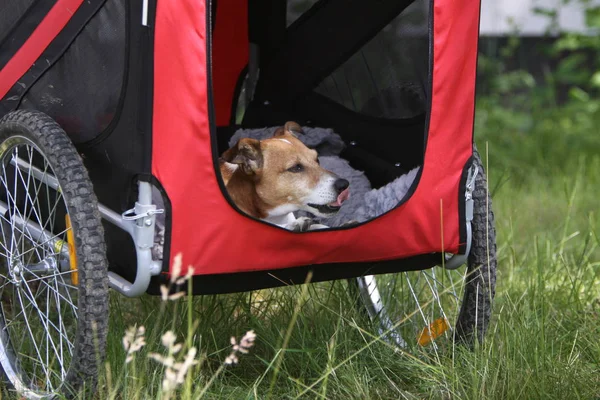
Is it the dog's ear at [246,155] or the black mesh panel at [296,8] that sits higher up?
the black mesh panel at [296,8]

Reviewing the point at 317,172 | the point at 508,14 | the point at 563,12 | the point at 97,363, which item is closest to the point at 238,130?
the point at 317,172

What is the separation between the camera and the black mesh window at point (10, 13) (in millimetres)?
2471

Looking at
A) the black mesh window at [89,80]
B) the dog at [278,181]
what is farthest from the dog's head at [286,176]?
the black mesh window at [89,80]

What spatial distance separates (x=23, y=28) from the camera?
245cm

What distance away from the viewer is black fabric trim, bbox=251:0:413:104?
3006 millimetres

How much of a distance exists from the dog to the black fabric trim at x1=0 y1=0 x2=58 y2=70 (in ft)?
2.50

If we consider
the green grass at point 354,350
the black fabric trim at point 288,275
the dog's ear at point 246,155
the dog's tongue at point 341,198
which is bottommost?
the green grass at point 354,350

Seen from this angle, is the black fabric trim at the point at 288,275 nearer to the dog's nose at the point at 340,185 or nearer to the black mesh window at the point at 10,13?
the dog's nose at the point at 340,185

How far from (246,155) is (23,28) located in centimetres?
81

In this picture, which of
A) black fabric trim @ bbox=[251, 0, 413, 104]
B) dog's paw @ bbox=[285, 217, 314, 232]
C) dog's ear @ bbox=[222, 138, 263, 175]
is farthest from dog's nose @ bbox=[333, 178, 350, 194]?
black fabric trim @ bbox=[251, 0, 413, 104]

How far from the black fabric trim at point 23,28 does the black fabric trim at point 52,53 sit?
0.08 metres

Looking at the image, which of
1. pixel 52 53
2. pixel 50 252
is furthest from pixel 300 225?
pixel 52 53

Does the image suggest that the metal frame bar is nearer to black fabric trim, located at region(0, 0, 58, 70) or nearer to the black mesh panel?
black fabric trim, located at region(0, 0, 58, 70)

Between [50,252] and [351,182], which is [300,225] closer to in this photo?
[351,182]
